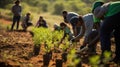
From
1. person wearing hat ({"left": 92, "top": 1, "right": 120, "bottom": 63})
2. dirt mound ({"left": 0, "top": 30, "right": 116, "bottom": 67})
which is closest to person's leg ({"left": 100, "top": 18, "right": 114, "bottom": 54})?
person wearing hat ({"left": 92, "top": 1, "right": 120, "bottom": 63})

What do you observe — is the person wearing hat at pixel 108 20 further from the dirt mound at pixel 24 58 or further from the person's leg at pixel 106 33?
the dirt mound at pixel 24 58

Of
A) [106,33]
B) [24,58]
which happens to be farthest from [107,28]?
→ [24,58]

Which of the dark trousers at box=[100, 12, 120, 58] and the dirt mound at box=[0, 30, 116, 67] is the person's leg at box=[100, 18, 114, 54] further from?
the dirt mound at box=[0, 30, 116, 67]

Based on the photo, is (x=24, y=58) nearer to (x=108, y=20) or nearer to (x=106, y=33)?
(x=106, y=33)

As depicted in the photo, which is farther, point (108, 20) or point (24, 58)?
point (24, 58)

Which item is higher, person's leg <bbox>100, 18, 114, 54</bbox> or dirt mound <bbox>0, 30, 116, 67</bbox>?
person's leg <bbox>100, 18, 114, 54</bbox>

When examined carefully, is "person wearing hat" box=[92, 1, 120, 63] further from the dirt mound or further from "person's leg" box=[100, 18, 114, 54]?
the dirt mound

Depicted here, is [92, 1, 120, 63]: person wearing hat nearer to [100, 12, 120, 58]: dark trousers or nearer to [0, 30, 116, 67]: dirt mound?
[100, 12, 120, 58]: dark trousers

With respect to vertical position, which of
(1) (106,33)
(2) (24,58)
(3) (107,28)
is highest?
(3) (107,28)

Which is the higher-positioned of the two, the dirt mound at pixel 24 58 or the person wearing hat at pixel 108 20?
the person wearing hat at pixel 108 20

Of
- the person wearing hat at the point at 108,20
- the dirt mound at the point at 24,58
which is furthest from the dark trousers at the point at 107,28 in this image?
the dirt mound at the point at 24,58

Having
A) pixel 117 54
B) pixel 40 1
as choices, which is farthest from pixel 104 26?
pixel 40 1

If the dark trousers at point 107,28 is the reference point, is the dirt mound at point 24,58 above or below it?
below

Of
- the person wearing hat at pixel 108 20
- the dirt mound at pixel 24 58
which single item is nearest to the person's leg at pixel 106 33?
the person wearing hat at pixel 108 20
